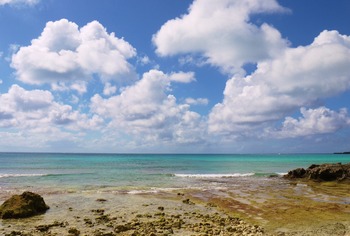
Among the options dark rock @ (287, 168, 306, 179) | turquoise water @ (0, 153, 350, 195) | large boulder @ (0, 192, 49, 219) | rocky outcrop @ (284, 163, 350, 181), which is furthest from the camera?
dark rock @ (287, 168, 306, 179)

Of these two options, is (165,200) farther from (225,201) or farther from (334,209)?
(334,209)

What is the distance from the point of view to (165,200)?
26.0 metres

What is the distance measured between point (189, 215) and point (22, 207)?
10.7 meters

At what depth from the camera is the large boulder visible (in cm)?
1855

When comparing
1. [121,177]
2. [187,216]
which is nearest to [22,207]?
[187,216]

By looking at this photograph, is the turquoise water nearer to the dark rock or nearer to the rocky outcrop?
the dark rock

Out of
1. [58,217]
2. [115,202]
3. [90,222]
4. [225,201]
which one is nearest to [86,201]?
[115,202]

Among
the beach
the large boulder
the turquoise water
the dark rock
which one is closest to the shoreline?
the beach

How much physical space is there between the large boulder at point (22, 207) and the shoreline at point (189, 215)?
2.16ft

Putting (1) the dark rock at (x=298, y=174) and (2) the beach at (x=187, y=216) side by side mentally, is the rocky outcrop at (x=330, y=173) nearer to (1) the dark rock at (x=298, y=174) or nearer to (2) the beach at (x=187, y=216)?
(1) the dark rock at (x=298, y=174)

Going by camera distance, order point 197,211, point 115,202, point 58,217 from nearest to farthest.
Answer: point 58,217 → point 197,211 → point 115,202

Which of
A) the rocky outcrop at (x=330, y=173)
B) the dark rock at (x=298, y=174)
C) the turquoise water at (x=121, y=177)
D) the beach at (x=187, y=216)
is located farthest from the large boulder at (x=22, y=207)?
the dark rock at (x=298, y=174)

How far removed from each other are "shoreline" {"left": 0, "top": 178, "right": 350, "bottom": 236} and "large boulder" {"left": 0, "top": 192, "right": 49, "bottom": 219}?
66 centimetres

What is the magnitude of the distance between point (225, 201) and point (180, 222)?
29.2 feet
